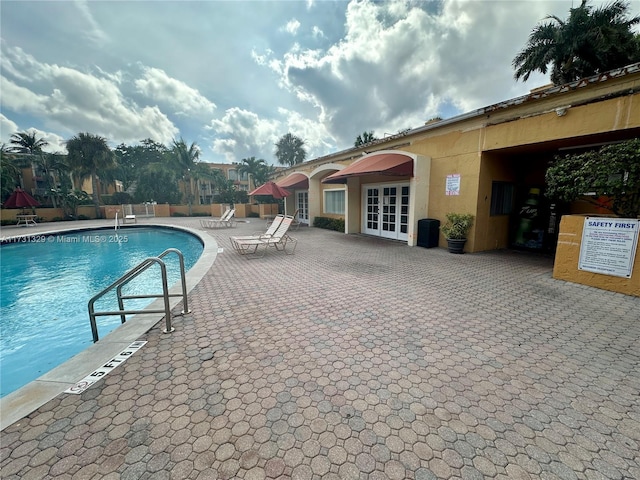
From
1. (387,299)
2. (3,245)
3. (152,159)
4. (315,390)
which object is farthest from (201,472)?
(152,159)

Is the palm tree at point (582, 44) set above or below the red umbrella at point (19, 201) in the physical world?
above

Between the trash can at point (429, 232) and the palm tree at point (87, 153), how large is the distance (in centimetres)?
2873

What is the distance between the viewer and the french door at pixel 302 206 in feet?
61.9

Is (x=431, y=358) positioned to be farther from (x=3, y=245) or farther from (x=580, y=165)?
(x=3, y=245)

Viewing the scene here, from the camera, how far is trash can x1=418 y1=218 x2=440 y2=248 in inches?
356

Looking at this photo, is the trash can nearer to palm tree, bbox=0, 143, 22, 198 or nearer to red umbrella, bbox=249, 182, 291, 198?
red umbrella, bbox=249, 182, 291, 198

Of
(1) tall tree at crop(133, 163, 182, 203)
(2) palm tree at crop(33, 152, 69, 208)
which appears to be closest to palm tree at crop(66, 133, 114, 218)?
(2) palm tree at crop(33, 152, 69, 208)

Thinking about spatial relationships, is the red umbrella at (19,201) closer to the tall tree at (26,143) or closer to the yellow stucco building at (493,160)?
the tall tree at (26,143)

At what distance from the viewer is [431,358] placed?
2.90 metres

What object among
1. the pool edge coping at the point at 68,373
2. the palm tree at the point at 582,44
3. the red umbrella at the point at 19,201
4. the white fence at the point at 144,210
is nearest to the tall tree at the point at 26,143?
the white fence at the point at 144,210

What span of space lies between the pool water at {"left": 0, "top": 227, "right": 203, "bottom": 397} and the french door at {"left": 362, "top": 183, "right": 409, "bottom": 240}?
817 centimetres

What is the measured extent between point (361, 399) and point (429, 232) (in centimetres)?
777

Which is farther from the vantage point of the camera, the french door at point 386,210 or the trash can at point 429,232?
the french door at point 386,210

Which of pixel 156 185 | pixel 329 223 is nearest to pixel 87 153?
pixel 156 185
